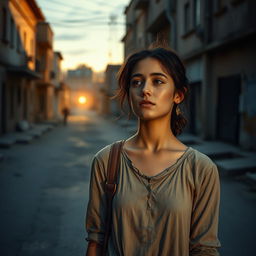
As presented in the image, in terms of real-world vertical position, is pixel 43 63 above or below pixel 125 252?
above

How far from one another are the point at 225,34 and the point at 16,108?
1288cm

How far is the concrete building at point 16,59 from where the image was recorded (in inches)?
660

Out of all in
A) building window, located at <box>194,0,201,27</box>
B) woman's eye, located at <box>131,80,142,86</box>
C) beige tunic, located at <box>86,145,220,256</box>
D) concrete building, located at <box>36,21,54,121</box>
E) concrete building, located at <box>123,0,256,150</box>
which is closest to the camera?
beige tunic, located at <box>86,145,220,256</box>

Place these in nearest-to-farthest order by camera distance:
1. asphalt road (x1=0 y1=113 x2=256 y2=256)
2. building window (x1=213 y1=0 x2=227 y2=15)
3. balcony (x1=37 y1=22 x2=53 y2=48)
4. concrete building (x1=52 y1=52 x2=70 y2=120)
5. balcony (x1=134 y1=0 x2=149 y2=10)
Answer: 1. asphalt road (x1=0 y1=113 x2=256 y2=256)
2. building window (x1=213 y1=0 x2=227 y2=15)
3. balcony (x1=134 y1=0 x2=149 y2=10)
4. balcony (x1=37 y1=22 x2=53 y2=48)
5. concrete building (x1=52 y1=52 x2=70 y2=120)

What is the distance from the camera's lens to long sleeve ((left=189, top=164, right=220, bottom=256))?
1.73m

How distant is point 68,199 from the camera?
6.26 metres

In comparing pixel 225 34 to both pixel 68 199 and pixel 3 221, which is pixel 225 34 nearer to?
pixel 68 199

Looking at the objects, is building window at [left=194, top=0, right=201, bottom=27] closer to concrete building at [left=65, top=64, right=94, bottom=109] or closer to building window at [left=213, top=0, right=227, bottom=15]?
building window at [left=213, top=0, right=227, bottom=15]

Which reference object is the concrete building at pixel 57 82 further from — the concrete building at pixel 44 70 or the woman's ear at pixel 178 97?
the woman's ear at pixel 178 97

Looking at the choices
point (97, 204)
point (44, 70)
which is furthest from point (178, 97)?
point (44, 70)

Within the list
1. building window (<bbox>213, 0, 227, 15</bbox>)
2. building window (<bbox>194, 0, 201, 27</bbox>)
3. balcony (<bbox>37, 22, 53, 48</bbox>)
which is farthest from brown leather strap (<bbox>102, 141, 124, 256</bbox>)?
balcony (<bbox>37, 22, 53, 48</bbox>)

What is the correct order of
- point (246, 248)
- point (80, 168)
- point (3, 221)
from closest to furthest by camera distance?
point (246, 248) < point (3, 221) < point (80, 168)

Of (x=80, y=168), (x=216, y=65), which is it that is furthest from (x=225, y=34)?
(x=80, y=168)

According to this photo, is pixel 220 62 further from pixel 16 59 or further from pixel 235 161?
pixel 16 59
